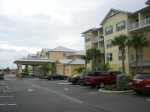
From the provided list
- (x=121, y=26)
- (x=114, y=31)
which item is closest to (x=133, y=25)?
(x=121, y=26)

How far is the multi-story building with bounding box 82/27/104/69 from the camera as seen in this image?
62766mm

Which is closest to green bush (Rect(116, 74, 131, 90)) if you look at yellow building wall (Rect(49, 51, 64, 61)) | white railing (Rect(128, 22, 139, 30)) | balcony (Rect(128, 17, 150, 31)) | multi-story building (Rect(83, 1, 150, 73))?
multi-story building (Rect(83, 1, 150, 73))

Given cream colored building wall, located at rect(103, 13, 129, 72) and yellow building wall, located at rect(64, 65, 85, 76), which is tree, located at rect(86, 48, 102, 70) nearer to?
cream colored building wall, located at rect(103, 13, 129, 72)

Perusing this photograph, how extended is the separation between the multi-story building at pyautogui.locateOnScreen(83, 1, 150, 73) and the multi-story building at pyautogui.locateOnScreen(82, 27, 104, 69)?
0.99 meters

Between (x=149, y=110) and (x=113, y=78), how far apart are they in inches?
751

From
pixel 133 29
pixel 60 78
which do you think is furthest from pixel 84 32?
pixel 133 29

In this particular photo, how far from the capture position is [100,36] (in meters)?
63.2

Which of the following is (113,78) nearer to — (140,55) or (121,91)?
(121,91)

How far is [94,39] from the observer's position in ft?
217

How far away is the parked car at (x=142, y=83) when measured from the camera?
70.2 ft

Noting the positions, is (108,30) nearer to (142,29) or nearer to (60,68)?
(142,29)

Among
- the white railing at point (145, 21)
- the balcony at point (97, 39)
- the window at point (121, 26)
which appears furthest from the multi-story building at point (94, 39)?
the white railing at point (145, 21)

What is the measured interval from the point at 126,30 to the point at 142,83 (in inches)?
1122

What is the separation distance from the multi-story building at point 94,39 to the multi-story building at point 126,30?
0.99m
